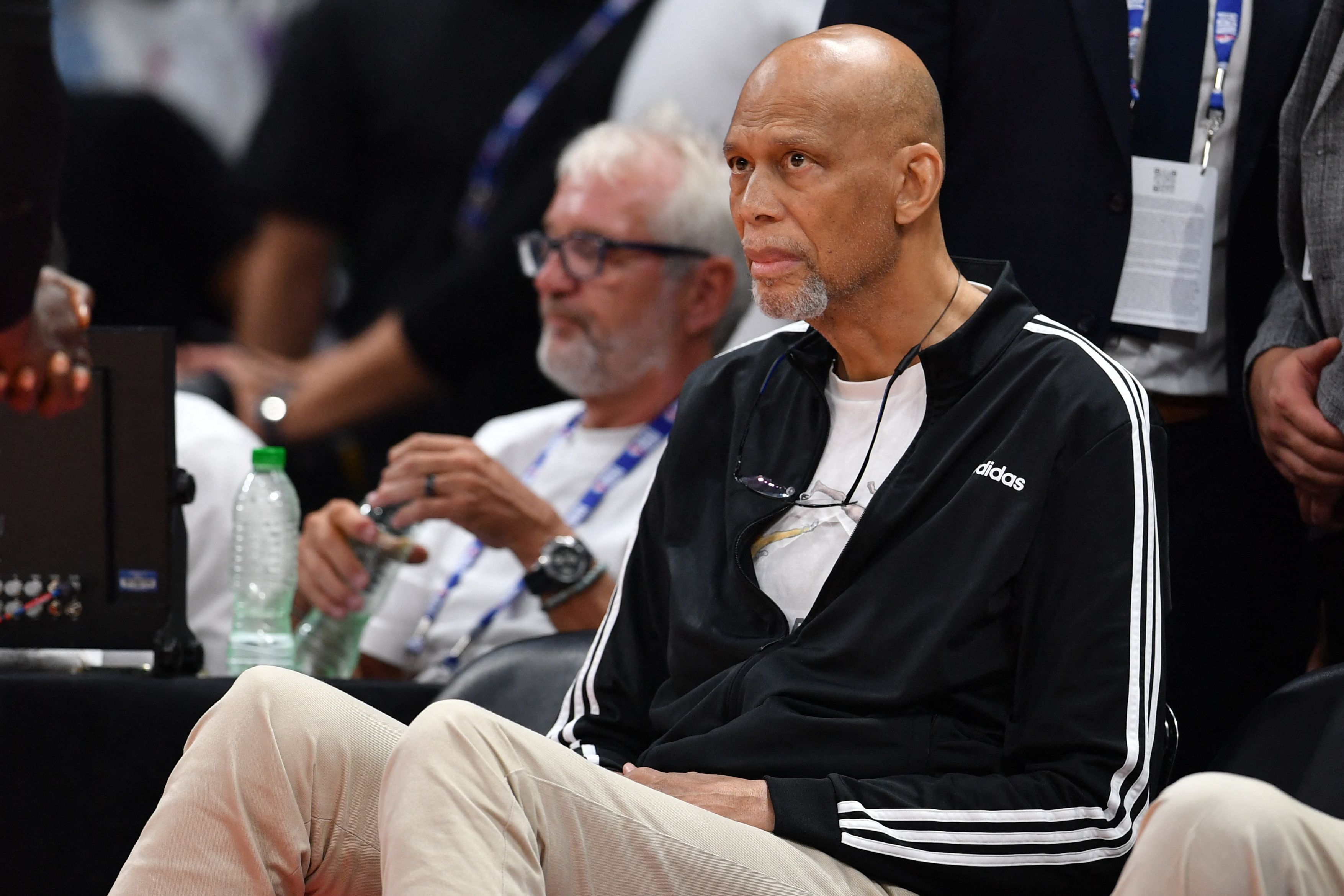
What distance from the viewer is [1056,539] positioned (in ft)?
6.50

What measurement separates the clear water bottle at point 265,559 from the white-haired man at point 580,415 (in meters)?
0.08

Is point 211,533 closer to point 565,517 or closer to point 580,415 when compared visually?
point 565,517

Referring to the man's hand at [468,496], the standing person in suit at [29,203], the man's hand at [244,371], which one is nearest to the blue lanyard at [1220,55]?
the man's hand at [468,496]

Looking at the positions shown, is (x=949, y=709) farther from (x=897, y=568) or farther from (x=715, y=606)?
(x=715, y=606)

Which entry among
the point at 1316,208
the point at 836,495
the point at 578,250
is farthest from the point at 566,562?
the point at 1316,208

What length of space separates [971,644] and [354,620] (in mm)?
1495

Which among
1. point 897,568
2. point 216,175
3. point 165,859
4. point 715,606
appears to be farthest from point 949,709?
point 216,175

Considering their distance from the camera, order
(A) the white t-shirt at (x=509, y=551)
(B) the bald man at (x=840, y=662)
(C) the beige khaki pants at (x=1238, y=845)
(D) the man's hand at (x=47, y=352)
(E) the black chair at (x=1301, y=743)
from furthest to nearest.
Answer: (A) the white t-shirt at (x=509, y=551) < (E) the black chair at (x=1301, y=743) < (B) the bald man at (x=840, y=662) < (D) the man's hand at (x=47, y=352) < (C) the beige khaki pants at (x=1238, y=845)

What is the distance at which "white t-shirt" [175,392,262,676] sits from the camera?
317cm

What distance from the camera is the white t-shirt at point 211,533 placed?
3166 mm

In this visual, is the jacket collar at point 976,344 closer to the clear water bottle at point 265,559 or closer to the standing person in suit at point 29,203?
the standing person in suit at point 29,203

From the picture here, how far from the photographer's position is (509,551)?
126 inches

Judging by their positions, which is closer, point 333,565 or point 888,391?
point 888,391

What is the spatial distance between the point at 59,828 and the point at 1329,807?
1730mm
